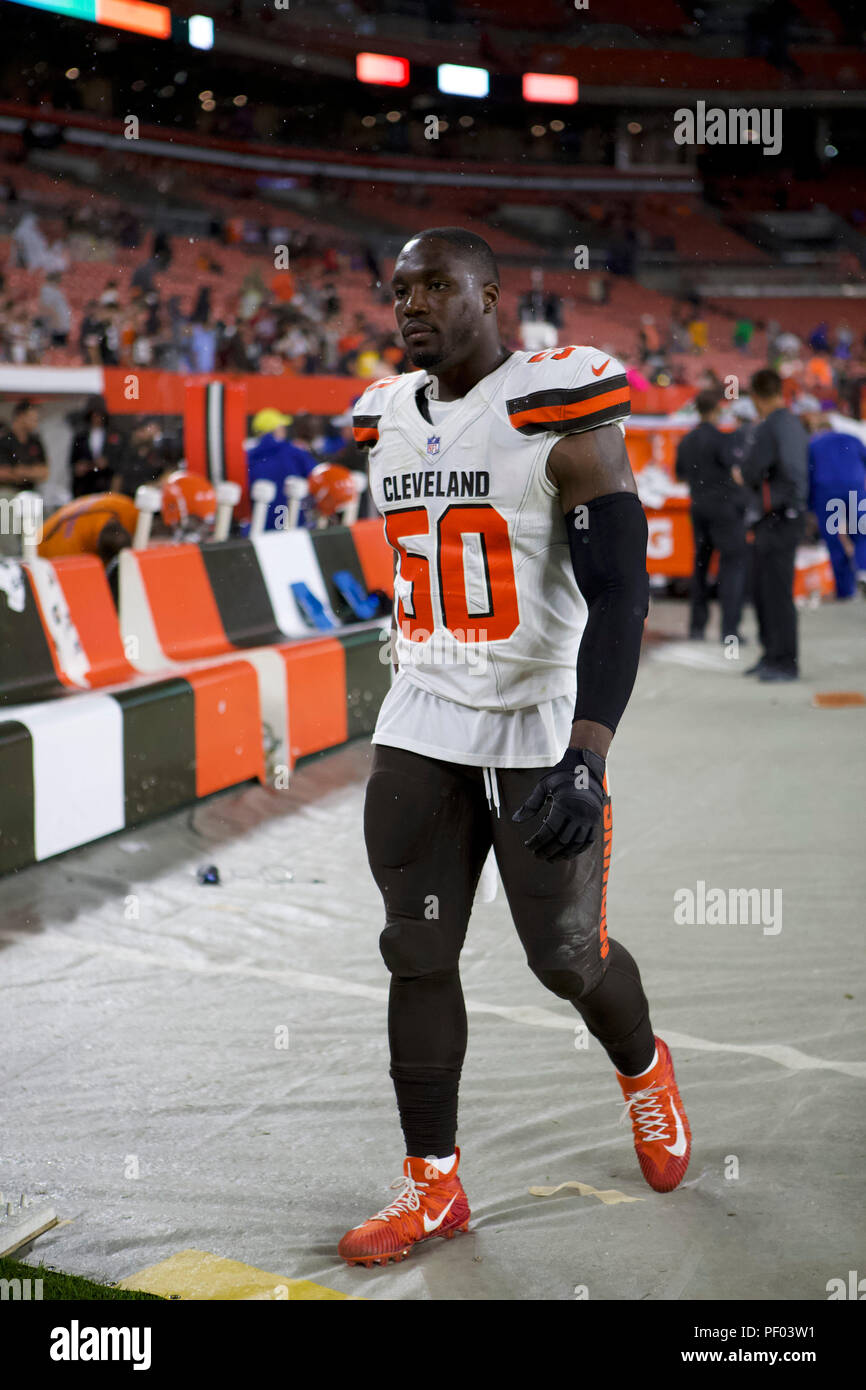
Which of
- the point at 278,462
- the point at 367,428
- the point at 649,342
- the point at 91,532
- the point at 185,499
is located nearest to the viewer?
the point at 367,428

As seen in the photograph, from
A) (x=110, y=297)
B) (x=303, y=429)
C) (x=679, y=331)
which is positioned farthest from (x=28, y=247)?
(x=679, y=331)

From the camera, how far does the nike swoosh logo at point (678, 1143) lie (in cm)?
285

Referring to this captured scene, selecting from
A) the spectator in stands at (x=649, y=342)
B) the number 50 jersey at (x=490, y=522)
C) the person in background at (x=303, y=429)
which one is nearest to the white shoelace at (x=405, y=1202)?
the number 50 jersey at (x=490, y=522)

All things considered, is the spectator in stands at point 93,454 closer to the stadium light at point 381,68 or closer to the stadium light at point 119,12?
the stadium light at point 119,12

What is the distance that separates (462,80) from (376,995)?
28.5m

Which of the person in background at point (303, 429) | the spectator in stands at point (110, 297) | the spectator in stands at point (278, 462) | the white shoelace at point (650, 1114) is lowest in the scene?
the white shoelace at point (650, 1114)

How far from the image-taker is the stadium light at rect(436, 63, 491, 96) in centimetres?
2859

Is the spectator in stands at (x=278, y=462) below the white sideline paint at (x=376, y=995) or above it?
above

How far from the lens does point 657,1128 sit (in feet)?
9.36

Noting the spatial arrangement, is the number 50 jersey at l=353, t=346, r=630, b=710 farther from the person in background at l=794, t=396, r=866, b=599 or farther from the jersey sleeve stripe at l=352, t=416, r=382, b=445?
the person in background at l=794, t=396, r=866, b=599

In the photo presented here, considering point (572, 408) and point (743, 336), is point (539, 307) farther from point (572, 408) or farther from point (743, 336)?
point (572, 408)

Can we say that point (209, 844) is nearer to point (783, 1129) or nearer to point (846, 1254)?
point (783, 1129)

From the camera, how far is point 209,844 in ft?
17.5
